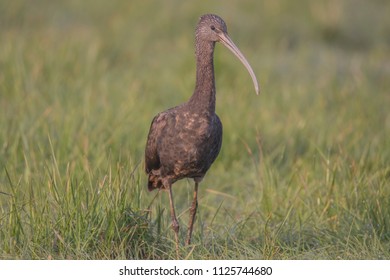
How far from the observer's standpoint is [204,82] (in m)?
5.77

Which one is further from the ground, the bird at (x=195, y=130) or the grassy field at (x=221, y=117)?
the bird at (x=195, y=130)

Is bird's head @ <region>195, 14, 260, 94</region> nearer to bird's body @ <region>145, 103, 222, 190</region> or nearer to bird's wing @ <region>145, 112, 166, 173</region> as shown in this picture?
bird's body @ <region>145, 103, 222, 190</region>

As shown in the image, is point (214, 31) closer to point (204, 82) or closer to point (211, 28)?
point (211, 28)

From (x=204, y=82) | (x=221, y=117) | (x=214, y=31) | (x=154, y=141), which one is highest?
(x=214, y=31)

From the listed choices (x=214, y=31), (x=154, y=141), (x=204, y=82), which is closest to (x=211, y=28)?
(x=214, y=31)

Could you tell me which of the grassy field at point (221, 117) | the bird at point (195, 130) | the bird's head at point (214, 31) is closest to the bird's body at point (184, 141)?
the bird at point (195, 130)

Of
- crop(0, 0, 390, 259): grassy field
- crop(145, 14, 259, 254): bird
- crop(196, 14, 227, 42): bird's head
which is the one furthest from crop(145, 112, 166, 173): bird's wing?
crop(196, 14, 227, 42): bird's head

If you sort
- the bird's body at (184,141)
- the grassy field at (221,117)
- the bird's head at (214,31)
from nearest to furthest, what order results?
the grassy field at (221,117)
the bird's body at (184,141)
the bird's head at (214,31)

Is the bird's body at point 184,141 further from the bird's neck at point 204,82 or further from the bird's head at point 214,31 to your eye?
the bird's head at point 214,31

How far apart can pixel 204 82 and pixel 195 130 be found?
0.33 m

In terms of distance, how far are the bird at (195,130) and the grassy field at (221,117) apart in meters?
0.21

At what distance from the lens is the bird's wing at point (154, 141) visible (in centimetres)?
585
